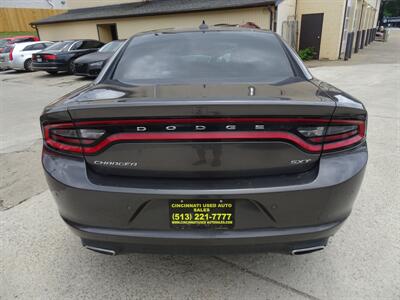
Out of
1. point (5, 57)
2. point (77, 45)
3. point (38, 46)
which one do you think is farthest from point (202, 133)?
point (5, 57)

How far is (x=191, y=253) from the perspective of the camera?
176 cm

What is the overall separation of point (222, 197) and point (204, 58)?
1.37m

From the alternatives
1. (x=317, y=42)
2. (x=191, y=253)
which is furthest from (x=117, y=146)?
(x=317, y=42)

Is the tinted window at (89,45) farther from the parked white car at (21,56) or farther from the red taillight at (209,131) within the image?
the red taillight at (209,131)

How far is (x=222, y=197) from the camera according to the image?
162 centimetres

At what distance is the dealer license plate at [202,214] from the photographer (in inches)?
64.7

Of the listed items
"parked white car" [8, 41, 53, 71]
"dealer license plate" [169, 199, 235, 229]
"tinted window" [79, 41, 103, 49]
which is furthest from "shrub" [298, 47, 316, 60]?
"dealer license plate" [169, 199, 235, 229]

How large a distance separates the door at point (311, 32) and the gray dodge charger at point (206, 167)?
16.8m

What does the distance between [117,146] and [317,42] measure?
57.4ft

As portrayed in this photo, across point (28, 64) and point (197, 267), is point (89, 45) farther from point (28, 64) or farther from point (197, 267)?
point (197, 267)

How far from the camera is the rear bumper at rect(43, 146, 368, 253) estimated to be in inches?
64.1

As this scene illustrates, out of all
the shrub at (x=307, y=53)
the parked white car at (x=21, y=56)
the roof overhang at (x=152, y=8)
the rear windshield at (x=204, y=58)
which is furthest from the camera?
the shrub at (x=307, y=53)

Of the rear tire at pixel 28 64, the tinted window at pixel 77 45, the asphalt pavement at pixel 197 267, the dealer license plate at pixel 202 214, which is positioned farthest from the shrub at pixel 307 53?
the dealer license plate at pixel 202 214

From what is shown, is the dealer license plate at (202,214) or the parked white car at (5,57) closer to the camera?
the dealer license plate at (202,214)
